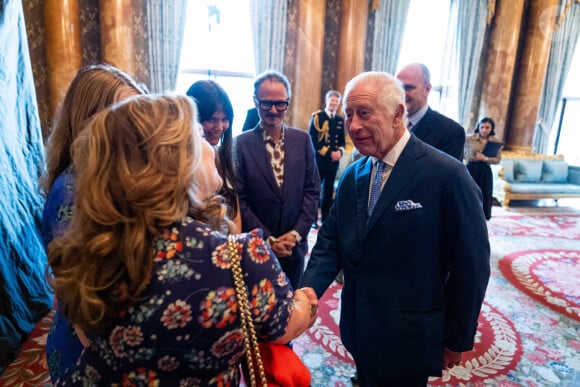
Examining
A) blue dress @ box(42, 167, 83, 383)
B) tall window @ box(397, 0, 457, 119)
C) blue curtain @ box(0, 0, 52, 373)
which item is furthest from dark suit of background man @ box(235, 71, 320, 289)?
tall window @ box(397, 0, 457, 119)

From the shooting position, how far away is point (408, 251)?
130 centimetres

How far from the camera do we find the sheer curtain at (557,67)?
8000mm

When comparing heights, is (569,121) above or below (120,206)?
below

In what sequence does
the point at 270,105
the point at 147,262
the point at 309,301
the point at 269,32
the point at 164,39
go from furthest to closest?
the point at 269,32 → the point at 164,39 → the point at 270,105 → the point at 309,301 → the point at 147,262

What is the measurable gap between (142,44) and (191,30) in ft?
3.57

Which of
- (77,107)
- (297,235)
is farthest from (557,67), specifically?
(77,107)

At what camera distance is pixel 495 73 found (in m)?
7.61

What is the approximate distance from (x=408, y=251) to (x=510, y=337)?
2114mm

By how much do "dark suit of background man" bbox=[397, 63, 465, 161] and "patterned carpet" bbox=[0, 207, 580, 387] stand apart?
1401 millimetres

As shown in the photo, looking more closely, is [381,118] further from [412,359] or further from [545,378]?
[545,378]

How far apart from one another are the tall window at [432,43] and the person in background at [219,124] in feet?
21.2

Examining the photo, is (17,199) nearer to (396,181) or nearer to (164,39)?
(396,181)

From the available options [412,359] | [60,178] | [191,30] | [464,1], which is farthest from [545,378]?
[464,1]

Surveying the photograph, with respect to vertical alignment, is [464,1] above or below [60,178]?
above
